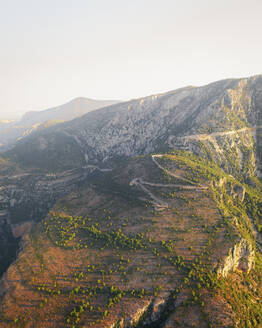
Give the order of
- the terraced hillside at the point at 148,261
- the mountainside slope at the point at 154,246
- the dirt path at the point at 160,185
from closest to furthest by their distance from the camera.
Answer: the terraced hillside at the point at 148,261, the mountainside slope at the point at 154,246, the dirt path at the point at 160,185

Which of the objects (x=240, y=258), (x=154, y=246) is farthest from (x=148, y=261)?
(x=240, y=258)

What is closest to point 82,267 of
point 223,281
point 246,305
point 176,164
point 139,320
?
point 139,320

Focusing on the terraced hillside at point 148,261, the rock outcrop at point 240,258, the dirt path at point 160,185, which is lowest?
the rock outcrop at point 240,258

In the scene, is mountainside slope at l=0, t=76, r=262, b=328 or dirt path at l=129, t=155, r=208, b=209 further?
dirt path at l=129, t=155, r=208, b=209

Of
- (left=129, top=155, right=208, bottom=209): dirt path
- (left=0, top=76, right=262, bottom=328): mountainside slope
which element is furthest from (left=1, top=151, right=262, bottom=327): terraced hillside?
(left=129, top=155, right=208, bottom=209): dirt path

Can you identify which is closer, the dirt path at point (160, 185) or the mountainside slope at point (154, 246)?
the mountainside slope at point (154, 246)

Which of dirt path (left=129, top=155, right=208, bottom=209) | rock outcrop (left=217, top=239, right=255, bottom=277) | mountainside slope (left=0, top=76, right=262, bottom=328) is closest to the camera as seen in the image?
mountainside slope (left=0, top=76, right=262, bottom=328)

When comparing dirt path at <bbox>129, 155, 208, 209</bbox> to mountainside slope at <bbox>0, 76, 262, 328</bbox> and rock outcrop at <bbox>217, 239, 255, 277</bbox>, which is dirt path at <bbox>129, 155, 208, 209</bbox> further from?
rock outcrop at <bbox>217, 239, 255, 277</bbox>

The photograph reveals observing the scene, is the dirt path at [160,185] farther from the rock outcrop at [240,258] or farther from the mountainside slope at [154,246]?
the rock outcrop at [240,258]

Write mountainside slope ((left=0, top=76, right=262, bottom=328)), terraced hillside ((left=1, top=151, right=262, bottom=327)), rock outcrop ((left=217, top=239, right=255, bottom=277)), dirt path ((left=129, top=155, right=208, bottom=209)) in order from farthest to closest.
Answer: dirt path ((left=129, top=155, right=208, bottom=209))
rock outcrop ((left=217, top=239, right=255, bottom=277))
mountainside slope ((left=0, top=76, right=262, bottom=328))
terraced hillside ((left=1, top=151, right=262, bottom=327))

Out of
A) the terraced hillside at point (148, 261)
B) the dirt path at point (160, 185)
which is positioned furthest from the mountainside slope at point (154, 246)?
the dirt path at point (160, 185)

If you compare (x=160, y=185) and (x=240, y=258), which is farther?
(x=160, y=185)

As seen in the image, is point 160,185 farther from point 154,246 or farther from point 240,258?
point 240,258
